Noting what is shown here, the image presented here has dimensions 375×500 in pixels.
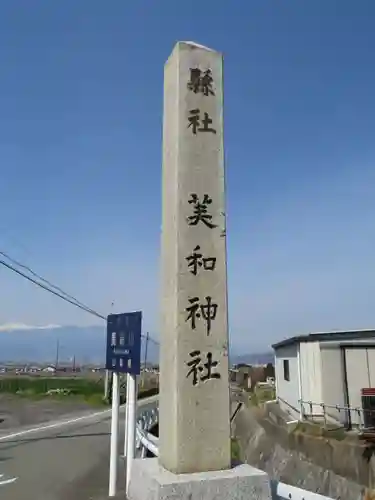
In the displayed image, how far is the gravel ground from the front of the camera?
20344mm

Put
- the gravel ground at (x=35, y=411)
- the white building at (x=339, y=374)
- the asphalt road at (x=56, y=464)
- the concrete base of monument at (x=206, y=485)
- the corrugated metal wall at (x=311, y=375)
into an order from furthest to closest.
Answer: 1. the gravel ground at (x=35, y=411)
2. the corrugated metal wall at (x=311, y=375)
3. the white building at (x=339, y=374)
4. the asphalt road at (x=56, y=464)
5. the concrete base of monument at (x=206, y=485)

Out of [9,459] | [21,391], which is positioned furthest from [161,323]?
[21,391]

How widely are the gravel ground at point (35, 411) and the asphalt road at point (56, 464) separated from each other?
289cm

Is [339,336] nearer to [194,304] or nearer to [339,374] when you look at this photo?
[339,374]

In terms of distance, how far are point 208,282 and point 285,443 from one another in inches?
434

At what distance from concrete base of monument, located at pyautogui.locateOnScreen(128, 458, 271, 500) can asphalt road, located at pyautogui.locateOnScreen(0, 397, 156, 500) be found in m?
3.89

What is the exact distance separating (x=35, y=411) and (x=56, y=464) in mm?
15162

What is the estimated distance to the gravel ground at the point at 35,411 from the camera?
20.3m

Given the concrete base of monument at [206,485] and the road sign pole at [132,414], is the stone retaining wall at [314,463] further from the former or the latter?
the concrete base of monument at [206,485]

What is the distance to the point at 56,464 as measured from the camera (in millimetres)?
10984

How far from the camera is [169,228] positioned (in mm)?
5223

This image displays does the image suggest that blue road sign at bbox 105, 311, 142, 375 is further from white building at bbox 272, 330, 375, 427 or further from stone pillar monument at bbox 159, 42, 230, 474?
white building at bbox 272, 330, 375, 427

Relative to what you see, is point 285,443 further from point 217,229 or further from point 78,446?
point 217,229

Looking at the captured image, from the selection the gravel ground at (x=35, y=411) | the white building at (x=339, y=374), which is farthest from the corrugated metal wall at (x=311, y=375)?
the gravel ground at (x=35, y=411)
